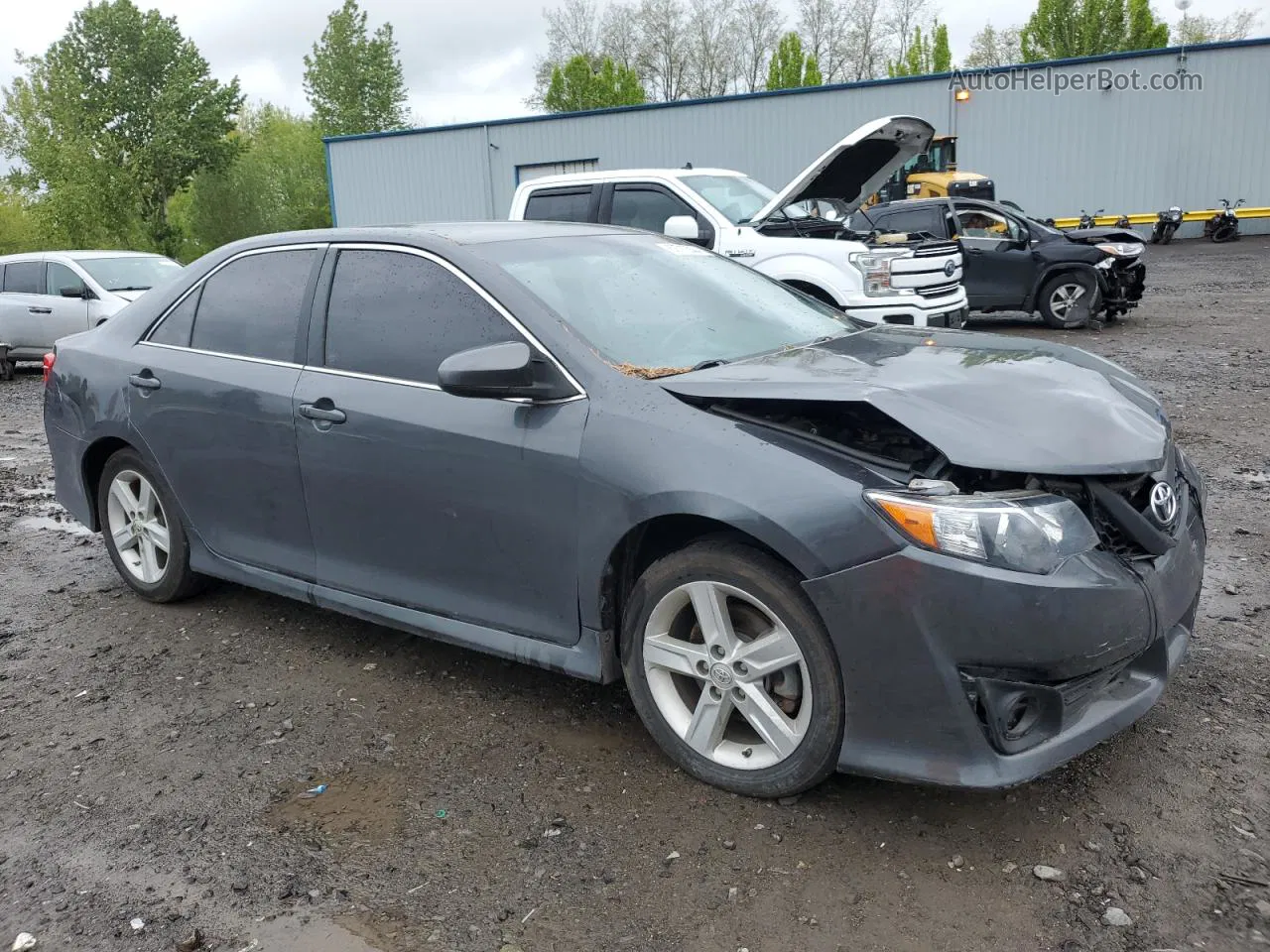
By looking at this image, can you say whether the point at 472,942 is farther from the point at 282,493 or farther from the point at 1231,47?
the point at 1231,47

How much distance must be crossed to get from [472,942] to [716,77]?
77.3 meters

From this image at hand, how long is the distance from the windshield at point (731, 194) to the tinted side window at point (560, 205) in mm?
1004

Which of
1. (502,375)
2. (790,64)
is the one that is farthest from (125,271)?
(790,64)

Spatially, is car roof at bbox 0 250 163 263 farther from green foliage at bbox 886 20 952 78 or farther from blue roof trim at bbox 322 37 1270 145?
green foliage at bbox 886 20 952 78

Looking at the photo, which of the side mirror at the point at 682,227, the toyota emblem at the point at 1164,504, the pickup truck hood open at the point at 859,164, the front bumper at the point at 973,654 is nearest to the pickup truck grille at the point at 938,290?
the pickup truck hood open at the point at 859,164

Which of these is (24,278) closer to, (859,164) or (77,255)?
(77,255)

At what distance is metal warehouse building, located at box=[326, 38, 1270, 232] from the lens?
88.4 ft

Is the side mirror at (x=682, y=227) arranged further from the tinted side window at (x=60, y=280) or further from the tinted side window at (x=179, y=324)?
the tinted side window at (x=60, y=280)

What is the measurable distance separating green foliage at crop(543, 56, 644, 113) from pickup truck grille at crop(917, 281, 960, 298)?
50126 mm

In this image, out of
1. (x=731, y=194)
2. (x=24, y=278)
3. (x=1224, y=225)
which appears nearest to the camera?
(x=731, y=194)

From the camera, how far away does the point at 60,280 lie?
46.1 ft

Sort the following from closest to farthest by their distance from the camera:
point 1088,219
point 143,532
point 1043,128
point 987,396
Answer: point 987,396, point 143,532, point 1088,219, point 1043,128

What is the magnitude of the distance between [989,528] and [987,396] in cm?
55

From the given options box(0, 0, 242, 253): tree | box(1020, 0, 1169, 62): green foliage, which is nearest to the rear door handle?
box(0, 0, 242, 253): tree
